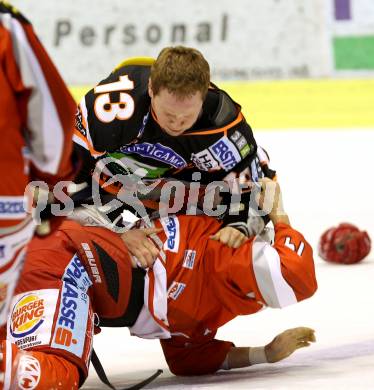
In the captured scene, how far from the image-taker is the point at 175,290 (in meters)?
3.31

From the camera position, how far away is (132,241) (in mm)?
3365

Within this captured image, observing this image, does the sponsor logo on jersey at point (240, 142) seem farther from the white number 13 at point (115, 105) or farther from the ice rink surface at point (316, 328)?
the ice rink surface at point (316, 328)

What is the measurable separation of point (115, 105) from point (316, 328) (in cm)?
109

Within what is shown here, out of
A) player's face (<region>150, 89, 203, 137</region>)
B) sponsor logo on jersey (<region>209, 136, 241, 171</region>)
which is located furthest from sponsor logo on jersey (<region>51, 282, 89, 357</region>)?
sponsor logo on jersey (<region>209, 136, 241, 171</region>)

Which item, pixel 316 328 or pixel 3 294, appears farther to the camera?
pixel 316 328

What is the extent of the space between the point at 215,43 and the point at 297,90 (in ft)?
2.83

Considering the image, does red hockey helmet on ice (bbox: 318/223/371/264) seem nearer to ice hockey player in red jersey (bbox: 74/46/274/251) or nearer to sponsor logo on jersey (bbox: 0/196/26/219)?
ice hockey player in red jersey (bbox: 74/46/274/251)

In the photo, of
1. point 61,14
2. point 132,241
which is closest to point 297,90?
point 61,14

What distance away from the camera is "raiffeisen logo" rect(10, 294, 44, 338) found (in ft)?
10.0

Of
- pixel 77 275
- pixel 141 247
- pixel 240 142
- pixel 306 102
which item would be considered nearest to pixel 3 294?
pixel 77 275

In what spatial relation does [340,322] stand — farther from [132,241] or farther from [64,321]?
[64,321]

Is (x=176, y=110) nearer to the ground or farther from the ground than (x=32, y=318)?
farther from the ground

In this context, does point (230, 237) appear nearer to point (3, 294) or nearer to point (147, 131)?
point (147, 131)

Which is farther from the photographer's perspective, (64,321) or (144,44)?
(144,44)
